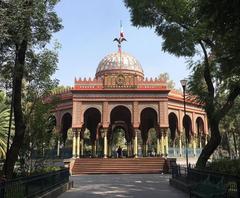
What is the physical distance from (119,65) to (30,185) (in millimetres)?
30933

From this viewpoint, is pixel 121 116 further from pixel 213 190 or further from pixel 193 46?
pixel 213 190

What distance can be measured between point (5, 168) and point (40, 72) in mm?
4664

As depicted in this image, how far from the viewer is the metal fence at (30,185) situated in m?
7.73

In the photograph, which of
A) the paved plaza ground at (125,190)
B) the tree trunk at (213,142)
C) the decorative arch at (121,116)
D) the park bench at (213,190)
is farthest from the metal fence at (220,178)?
the decorative arch at (121,116)

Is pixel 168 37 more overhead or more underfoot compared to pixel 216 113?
more overhead

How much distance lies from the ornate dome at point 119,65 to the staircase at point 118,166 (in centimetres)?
1246

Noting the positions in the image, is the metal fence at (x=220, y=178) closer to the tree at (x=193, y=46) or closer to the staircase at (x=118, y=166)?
the tree at (x=193, y=46)

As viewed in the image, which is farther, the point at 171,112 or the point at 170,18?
the point at 171,112

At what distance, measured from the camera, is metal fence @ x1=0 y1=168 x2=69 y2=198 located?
305 inches

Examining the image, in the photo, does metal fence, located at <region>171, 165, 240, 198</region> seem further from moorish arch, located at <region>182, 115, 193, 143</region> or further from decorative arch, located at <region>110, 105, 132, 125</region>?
decorative arch, located at <region>110, 105, 132, 125</region>

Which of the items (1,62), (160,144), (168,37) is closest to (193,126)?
(160,144)

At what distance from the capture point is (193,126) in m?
38.2

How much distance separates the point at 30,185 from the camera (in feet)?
32.6

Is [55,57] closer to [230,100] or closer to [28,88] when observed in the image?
[28,88]
